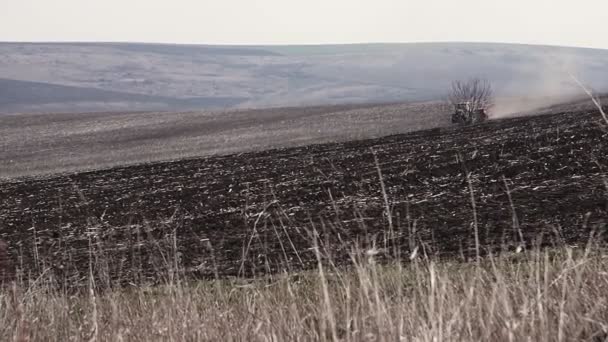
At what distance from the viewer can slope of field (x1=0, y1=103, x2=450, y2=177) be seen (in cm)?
5922

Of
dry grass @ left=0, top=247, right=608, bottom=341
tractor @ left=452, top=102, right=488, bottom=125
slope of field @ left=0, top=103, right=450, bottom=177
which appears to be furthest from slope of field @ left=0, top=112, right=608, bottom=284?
slope of field @ left=0, top=103, right=450, bottom=177

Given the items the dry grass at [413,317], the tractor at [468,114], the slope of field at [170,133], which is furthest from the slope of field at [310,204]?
the slope of field at [170,133]

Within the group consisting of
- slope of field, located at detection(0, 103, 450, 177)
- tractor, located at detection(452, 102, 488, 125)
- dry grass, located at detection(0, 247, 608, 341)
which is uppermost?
dry grass, located at detection(0, 247, 608, 341)

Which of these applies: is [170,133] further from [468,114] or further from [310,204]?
[310,204]

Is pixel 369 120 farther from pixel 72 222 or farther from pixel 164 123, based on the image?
pixel 72 222

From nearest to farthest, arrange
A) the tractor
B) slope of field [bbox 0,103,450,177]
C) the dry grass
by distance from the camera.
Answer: the dry grass
the tractor
slope of field [bbox 0,103,450,177]

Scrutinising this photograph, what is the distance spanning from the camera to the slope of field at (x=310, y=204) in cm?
1683

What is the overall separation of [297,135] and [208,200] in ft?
135

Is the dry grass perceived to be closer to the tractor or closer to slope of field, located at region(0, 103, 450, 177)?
slope of field, located at region(0, 103, 450, 177)

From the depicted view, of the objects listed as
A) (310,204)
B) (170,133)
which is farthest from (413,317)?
(170,133)

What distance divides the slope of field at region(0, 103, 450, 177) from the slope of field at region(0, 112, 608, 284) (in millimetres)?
15714

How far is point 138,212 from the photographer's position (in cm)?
2612

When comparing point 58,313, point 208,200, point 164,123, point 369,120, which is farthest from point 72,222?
point 164,123

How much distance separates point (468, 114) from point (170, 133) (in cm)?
3907
